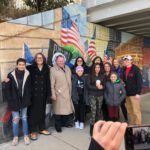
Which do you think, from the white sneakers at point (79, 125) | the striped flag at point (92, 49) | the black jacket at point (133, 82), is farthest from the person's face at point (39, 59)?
the striped flag at point (92, 49)

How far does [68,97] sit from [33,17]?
1743 millimetres

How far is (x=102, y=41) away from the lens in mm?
8484

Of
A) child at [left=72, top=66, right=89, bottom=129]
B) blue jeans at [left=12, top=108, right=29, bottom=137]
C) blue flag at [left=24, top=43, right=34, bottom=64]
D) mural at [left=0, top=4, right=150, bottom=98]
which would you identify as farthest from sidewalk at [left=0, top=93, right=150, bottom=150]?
blue flag at [left=24, top=43, right=34, bottom=64]

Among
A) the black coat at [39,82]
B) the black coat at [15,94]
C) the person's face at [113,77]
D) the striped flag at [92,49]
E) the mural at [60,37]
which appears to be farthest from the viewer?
the striped flag at [92,49]

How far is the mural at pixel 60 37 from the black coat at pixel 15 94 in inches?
14.5

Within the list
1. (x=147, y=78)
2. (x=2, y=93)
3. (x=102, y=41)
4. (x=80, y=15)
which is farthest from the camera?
(x=147, y=78)

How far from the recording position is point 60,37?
672 centimetres

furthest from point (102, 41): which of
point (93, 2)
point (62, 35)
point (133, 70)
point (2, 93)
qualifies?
point (2, 93)

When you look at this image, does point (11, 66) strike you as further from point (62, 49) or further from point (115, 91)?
point (115, 91)

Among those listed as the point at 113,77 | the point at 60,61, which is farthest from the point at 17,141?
the point at 113,77

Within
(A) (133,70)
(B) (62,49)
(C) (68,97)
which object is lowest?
(C) (68,97)

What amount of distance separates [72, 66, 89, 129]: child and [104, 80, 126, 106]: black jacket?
416 mm

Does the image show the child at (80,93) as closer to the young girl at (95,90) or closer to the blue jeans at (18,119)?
the young girl at (95,90)

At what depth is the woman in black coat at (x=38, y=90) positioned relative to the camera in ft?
18.0
